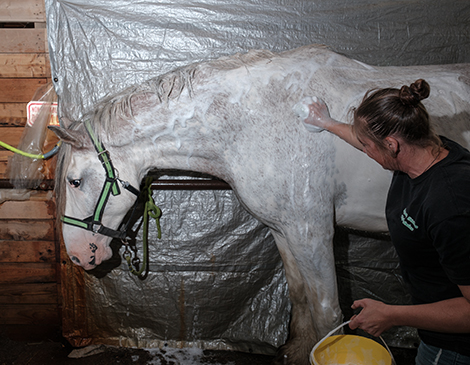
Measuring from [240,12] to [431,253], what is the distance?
160cm

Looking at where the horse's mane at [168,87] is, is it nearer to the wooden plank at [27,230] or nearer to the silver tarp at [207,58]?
the silver tarp at [207,58]

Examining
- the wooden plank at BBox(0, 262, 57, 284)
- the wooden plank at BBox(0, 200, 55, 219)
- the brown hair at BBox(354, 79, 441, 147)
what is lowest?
the wooden plank at BBox(0, 262, 57, 284)

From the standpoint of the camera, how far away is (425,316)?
77 centimetres

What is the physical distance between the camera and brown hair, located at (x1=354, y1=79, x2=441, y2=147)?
0.77 metres

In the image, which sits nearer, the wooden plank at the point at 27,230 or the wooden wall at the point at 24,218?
the wooden wall at the point at 24,218

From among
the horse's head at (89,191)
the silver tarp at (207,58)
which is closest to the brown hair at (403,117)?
the horse's head at (89,191)

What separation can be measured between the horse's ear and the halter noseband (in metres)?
0.04

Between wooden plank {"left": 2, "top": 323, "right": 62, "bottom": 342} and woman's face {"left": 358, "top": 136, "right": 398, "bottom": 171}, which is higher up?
woman's face {"left": 358, "top": 136, "right": 398, "bottom": 171}

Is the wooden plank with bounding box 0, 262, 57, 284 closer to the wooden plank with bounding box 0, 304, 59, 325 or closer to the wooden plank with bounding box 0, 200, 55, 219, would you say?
the wooden plank with bounding box 0, 304, 59, 325

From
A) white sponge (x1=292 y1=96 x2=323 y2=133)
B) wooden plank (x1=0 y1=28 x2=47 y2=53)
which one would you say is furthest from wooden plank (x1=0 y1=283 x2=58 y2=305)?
white sponge (x1=292 y1=96 x2=323 y2=133)

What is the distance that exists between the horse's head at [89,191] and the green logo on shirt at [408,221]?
1048mm

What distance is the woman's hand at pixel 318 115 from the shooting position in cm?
126

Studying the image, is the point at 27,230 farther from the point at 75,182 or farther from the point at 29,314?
the point at 75,182

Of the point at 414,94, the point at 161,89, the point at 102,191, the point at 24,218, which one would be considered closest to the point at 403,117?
the point at 414,94
